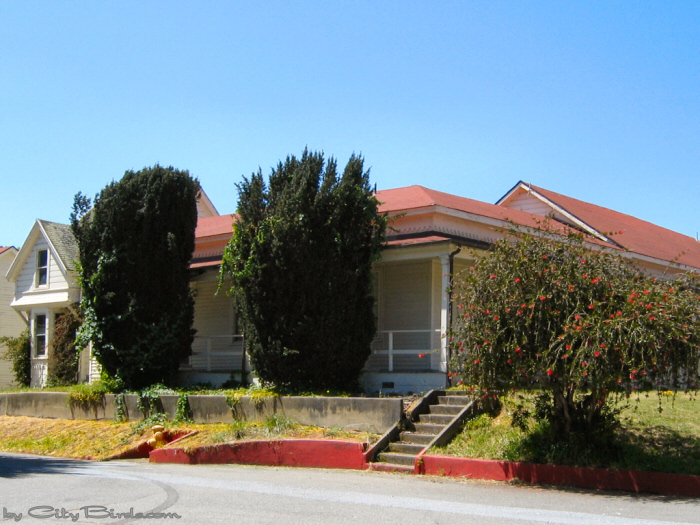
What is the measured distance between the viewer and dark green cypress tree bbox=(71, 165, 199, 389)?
1905 cm

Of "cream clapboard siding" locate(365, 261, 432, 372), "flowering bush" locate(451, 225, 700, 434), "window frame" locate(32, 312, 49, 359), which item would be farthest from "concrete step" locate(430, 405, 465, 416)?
"window frame" locate(32, 312, 49, 359)

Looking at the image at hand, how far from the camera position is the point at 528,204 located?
25.8 meters

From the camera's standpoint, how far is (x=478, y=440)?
1283 centimetres

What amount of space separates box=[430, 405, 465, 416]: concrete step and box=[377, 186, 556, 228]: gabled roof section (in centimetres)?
523

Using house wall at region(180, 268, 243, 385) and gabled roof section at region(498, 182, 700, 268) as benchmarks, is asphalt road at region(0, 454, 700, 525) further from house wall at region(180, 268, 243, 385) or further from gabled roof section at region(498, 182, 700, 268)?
gabled roof section at region(498, 182, 700, 268)

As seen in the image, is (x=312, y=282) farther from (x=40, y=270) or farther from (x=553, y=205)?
(x=40, y=270)

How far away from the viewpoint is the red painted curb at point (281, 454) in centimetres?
1340

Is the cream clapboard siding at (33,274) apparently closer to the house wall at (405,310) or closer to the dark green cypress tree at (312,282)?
the dark green cypress tree at (312,282)

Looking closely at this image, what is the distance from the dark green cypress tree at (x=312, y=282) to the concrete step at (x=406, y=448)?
114 inches

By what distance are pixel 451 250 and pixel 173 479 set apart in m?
7.35

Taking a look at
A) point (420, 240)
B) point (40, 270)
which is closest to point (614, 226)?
point (420, 240)

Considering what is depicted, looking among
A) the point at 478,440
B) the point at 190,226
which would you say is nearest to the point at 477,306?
the point at 478,440

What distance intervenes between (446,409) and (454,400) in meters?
0.34

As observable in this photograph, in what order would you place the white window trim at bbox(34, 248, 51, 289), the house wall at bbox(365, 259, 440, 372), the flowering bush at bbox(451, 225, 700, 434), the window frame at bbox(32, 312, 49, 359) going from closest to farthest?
the flowering bush at bbox(451, 225, 700, 434)
the house wall at bbox(365, 259, 440, 372)
the window frame at bbox(32, 312, 49, 359)
the white window trim at bbox(34, 248, 51, 289)
